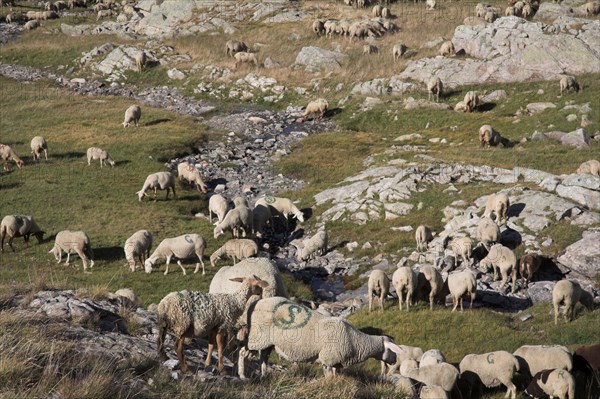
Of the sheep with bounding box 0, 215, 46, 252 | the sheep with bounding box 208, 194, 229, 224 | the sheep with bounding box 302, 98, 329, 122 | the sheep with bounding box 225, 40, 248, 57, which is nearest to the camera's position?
the sheep with bounding box 0, 215, 46, 252

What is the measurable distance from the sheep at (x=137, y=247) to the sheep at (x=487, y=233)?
51.0 feet

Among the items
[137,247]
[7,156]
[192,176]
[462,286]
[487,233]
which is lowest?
[192,176]

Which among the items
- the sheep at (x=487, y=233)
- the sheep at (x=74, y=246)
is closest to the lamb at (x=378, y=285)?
the sheep at (x=487, y=233)

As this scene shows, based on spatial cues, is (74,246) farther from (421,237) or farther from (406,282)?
(421,237)

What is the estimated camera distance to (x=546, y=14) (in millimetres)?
65312

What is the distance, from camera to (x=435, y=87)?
53375mm

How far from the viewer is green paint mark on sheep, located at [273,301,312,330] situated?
11.4 metres

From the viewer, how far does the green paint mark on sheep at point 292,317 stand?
11.4 m

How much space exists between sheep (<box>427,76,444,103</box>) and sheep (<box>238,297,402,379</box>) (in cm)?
4485

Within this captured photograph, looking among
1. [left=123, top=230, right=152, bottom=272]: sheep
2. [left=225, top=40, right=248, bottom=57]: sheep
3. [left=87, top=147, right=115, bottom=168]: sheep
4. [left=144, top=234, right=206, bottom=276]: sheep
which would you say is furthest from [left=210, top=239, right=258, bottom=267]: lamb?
[left=225, top=40, right=248, bottom=57]: sheep

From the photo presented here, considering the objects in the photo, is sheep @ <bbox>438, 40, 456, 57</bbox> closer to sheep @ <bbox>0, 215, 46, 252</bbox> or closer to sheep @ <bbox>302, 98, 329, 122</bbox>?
sheep @ <bbox>302, 98, 329, 122</bbox>

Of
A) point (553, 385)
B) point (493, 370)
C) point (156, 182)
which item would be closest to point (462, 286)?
point (493, 370)

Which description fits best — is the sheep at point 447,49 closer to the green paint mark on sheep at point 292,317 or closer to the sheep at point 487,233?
the sheep at point 487,233

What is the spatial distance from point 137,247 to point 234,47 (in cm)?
5097
